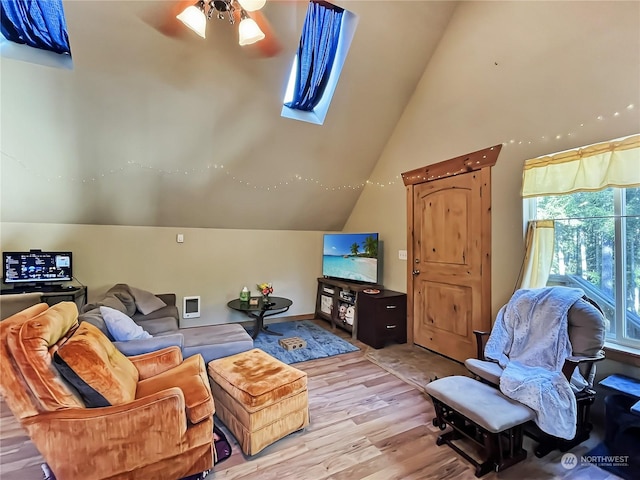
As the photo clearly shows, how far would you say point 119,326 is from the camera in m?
2.29

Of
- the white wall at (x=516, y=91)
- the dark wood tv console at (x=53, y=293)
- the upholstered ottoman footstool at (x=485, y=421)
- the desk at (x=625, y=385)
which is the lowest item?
the upholstered ottoman footstool at (x=485, y=421)

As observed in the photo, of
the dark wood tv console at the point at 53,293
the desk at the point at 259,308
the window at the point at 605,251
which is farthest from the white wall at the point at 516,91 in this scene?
the dark wood tv console at the point at 53,293

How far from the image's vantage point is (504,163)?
288 centimetres

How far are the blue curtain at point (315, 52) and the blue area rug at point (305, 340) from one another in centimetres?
282

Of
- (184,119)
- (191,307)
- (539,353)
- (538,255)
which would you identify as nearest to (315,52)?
(184,119)

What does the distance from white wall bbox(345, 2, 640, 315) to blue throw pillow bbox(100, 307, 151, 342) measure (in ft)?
9.81

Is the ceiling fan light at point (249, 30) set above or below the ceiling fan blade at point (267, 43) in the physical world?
below

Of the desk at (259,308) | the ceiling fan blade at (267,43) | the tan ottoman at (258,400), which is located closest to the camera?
the tan ottoman at (258,400)

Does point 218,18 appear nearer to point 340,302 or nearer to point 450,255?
point 450,255

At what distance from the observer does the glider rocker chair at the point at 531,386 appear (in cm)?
180

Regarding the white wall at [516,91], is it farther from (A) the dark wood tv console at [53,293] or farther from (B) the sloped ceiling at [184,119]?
(A) the dark wood tv console at [53,293]

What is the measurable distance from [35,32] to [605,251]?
15.4ft

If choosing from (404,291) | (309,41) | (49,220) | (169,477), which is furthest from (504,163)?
(49,220)

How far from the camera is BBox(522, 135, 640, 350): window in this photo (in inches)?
83.2
